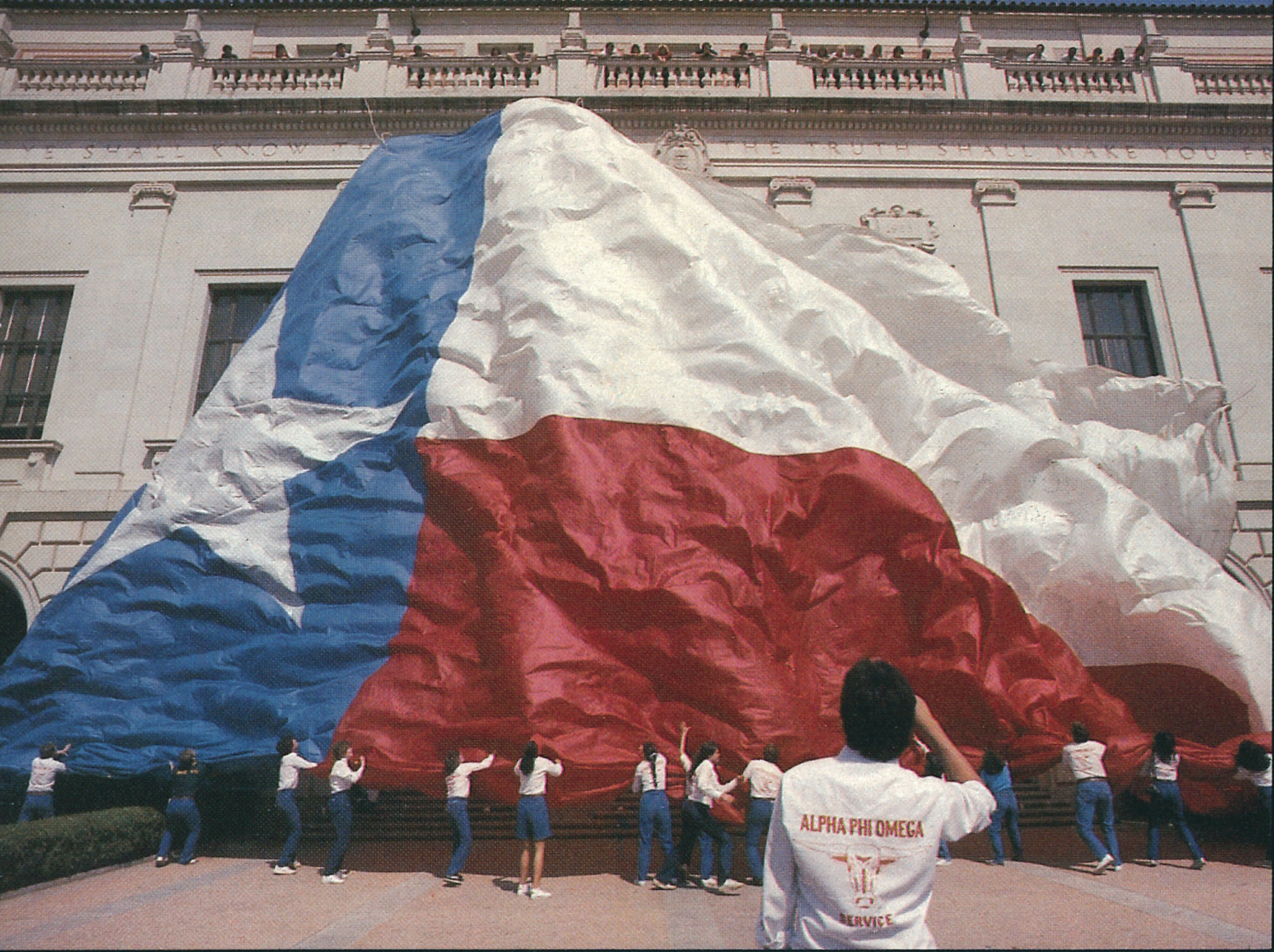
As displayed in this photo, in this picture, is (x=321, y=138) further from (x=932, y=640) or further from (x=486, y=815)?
(x=932, y=640)

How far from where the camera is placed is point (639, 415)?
7539 millimetres

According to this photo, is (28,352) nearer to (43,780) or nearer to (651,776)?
(43,780)

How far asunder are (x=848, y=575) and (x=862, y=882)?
4.92 meters

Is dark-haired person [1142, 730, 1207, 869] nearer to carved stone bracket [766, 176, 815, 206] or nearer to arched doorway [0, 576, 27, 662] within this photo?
carved stone bracket [766, 176, 815, 206]

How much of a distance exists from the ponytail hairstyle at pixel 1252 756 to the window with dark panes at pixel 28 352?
54.5 feet

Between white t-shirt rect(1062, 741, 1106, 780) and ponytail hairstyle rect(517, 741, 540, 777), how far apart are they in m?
4.21

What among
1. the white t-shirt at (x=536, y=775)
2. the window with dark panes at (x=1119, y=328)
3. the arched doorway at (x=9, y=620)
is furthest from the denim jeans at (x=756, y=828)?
the arched doorway at (x=9, y=620)

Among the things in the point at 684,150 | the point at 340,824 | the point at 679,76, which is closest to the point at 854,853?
the point at 340,824

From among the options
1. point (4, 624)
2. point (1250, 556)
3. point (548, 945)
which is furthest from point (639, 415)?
point (4, 624)

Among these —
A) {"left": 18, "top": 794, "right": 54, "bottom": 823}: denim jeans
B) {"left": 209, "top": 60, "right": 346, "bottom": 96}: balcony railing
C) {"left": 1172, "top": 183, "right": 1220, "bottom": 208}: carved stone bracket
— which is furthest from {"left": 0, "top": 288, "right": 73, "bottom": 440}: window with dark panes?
{"left": 1172, "top": 183, "right": 1220, "bottom": 208}: carved stone bracket

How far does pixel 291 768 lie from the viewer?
283 inches

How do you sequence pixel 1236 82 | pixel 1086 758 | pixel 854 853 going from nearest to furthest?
1. pixel 854 853
2. pixel 1086 758
3. pixel 1236 82

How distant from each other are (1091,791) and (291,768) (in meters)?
7.00

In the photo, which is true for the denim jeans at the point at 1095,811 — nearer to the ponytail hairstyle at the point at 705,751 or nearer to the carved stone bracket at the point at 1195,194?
the ponytail hairstyle at the point at 705,751
